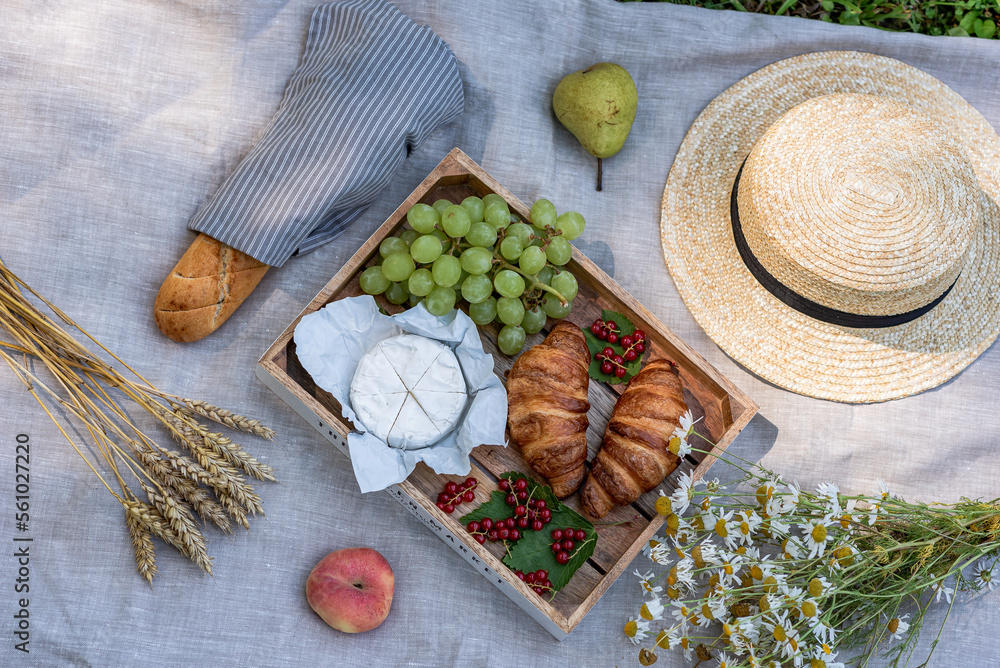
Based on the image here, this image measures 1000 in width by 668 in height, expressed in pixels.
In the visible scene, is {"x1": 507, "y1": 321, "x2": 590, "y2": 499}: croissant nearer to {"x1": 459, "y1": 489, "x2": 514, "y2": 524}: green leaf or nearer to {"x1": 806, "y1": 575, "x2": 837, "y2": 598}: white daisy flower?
{"x1": 459, "y1": 489, "x2": 514, "y2": 524}: green leaf

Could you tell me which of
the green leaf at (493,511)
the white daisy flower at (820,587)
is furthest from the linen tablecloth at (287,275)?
the white daisy flower at (820,587)

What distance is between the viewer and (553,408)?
166 cm

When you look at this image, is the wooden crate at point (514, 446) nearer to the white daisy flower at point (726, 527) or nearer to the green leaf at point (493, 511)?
the green leaf at point (493, 511)

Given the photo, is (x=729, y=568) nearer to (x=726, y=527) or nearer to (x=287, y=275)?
(x=726, y=527)

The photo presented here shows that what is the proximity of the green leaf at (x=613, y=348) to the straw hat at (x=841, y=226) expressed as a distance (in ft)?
0.68

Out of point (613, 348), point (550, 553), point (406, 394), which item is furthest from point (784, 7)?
point (550, 553)

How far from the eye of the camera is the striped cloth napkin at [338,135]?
174 cm

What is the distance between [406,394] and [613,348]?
1.75 ft

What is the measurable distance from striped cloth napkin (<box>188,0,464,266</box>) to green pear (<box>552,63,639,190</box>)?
31 cm

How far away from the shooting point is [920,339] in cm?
181

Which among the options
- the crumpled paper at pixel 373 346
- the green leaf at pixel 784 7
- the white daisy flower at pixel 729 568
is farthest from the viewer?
the green leaf at pixel 784 7

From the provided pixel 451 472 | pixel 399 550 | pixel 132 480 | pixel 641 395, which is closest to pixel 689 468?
pixel 641 395

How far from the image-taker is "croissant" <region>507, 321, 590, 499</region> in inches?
65.4

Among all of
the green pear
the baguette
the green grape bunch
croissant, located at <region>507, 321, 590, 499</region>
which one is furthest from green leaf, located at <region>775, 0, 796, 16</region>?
the baguette
